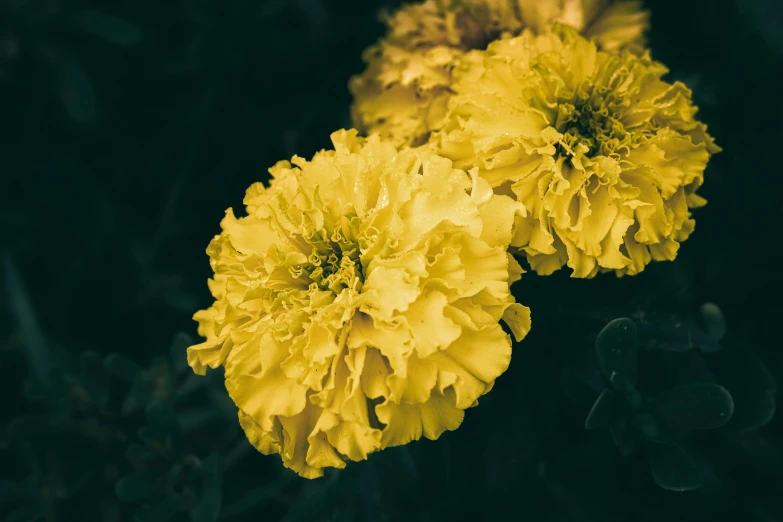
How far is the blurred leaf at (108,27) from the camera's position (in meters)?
1.30

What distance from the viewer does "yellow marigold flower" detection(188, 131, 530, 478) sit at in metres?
0.69

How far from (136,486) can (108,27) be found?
3.02 ft

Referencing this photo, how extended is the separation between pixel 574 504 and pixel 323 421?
1.72 feet

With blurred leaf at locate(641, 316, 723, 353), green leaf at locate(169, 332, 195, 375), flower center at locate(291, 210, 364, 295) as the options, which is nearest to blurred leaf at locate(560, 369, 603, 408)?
blurred leaf at locate(641, 316, 723, 353)

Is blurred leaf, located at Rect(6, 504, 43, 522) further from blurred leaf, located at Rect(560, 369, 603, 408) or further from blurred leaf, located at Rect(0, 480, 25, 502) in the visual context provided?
blurred leaf, located at Rect(560, 369, 603, 408)

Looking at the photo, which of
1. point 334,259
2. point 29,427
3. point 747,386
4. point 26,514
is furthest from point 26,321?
point 747,386

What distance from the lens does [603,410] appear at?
2.72ft

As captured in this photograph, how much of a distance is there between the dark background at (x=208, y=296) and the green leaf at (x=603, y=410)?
0.14ft

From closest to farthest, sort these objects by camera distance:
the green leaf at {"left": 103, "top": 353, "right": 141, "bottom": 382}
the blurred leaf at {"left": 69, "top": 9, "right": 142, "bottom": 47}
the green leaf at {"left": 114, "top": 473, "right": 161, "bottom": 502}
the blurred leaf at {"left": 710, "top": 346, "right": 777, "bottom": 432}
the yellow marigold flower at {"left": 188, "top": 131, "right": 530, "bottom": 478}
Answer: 1. the yellow marigold flower at {"left": 188, "top": 131, "right": 530, "bottom": 478}
2. the blurred leaf at {"left": 710, "top": 346, "right": 777, "bottom": 432}
3. the green leaf at {"left": 114, "top": 473, "right": 161, "bottom": 502}
4. the green leaf at {"left": 103, "top": 353, "right": 141, "bottom": 382}
5. the blurred leaf at {"left": 69, "top": 9, "right": 142, "bottom": 47}

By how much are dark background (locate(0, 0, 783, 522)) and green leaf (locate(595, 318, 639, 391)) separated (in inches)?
2.3

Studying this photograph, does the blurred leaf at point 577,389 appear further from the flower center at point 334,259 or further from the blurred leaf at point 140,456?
the blurred leaf at point 140,456

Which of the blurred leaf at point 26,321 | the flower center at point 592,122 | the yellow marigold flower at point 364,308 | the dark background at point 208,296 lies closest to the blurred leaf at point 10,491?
the dark background at point 208,296

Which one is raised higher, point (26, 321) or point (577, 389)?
point (26, 321)

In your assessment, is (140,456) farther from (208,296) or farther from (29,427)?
(208,296)
